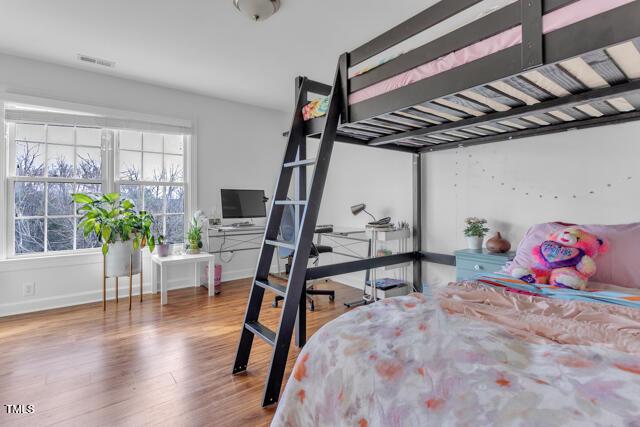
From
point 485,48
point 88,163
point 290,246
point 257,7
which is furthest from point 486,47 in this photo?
point 88,163

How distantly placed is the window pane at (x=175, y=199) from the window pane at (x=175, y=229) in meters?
0.09

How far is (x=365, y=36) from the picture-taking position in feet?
9.12

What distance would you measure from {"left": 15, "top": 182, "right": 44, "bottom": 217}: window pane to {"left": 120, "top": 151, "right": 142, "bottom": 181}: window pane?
0.79 meters

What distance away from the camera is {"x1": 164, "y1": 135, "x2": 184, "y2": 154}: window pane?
4289 millimetres

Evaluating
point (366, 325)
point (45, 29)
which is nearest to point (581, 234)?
point (366, 325)

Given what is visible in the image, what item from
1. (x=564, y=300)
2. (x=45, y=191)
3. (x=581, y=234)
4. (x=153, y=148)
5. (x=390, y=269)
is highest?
(x=153, y=148)

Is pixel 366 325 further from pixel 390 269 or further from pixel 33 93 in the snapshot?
pixel 33 93

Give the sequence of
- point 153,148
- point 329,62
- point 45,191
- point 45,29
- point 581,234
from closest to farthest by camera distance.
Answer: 1. point 581,234
2. point 45,29
3. point 329,62
4. point 45,191
5. point 153,148

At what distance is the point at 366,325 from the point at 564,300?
3.41 feet

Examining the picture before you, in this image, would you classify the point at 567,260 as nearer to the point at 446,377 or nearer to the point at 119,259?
the point at 446,377

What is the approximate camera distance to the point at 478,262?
260 centimetres

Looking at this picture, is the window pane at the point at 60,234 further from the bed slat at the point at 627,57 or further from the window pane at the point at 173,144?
the bed slat at the point at 627,57

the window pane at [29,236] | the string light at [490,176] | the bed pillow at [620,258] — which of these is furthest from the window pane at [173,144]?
the bed pillow at [620,258]

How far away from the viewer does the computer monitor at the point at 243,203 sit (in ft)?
14.6
